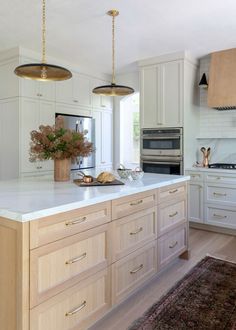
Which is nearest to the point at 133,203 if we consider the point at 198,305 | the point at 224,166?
the point at 198,305

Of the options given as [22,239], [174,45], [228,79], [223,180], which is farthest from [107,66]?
[22,239]

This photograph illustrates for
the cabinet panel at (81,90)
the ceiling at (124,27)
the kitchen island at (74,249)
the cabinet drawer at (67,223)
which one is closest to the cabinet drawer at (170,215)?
the kitchen island at (74,249)

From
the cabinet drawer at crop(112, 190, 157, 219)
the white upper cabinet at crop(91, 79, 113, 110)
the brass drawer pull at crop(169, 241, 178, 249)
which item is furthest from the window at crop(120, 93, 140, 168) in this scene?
the cabinet drawer at crop(112, 190, 157, 219)

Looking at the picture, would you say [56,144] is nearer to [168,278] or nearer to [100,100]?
[168,278]

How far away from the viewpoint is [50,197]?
1.71 m

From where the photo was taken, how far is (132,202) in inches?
82.7

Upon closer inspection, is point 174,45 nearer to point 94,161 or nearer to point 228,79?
point 228,79

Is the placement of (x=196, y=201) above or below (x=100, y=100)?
below

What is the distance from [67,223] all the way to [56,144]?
3.10ft

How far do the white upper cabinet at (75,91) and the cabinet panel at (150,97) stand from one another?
1059 mm

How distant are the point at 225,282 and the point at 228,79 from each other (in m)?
2.79

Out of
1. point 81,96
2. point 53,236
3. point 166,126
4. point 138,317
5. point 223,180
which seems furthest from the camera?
point 81,96

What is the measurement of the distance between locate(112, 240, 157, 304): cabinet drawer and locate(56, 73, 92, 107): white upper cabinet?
3.07m

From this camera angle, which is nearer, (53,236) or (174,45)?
(53,236)
